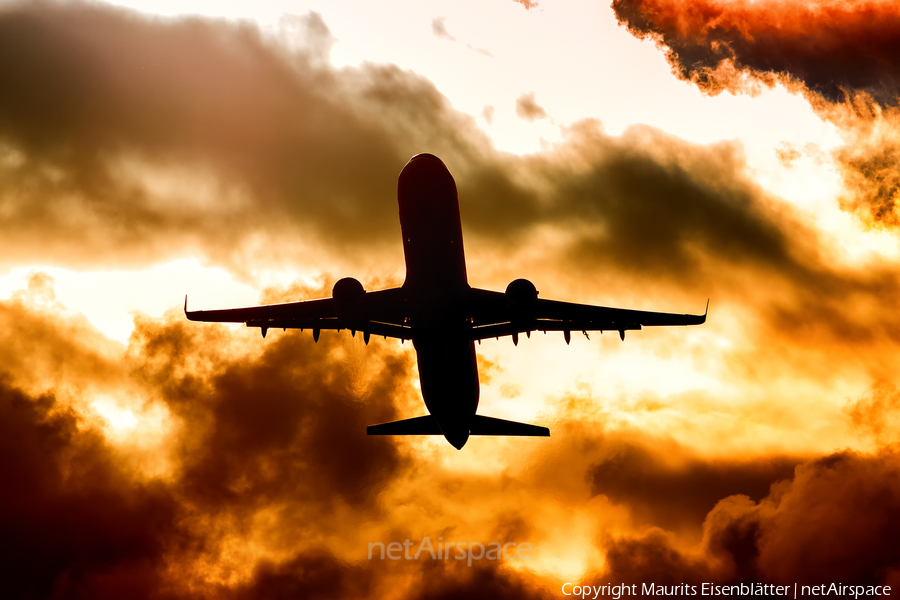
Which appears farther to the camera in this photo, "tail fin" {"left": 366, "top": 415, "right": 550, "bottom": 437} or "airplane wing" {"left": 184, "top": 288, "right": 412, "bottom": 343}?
"tail fin" {"left": 366, "top": 415, "right": 550, "bottom": 437}

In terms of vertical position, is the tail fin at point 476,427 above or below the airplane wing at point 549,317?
below

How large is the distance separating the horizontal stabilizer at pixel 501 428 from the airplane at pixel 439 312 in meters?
2.71

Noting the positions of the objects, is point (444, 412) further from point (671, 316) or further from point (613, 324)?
point (671, 316)

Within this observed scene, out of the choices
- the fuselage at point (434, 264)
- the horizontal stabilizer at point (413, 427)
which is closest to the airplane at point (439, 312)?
the fuselage at point (434, 264)

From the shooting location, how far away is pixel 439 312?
36031 millimetres

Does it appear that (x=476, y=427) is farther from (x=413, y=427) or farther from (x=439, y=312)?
(x=439, y=312)

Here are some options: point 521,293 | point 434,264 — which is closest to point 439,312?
point 434,264

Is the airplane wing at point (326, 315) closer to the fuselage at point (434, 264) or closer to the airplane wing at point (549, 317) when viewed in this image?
the fuselage at point (434, 264)

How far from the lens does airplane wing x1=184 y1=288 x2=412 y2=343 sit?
Result: 37062mm

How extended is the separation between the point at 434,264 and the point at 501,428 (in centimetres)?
1629

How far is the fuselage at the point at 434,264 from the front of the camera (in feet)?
Result: 114

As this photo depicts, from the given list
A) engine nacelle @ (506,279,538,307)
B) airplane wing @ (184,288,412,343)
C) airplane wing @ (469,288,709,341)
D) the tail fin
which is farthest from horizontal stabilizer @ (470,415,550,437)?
engine nacelle @ (506,279,538,307)

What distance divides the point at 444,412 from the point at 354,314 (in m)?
9.22

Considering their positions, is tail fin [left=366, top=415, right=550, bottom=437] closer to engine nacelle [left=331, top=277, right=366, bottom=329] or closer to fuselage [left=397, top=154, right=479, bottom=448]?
fuselage [left=397, top=154, right=479, bottom=448]
